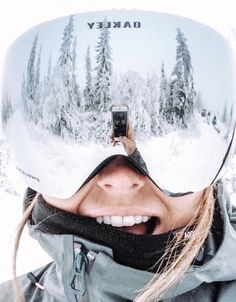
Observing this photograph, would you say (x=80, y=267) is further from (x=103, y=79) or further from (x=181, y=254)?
(x=103, y=79)

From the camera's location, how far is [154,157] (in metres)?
1.33

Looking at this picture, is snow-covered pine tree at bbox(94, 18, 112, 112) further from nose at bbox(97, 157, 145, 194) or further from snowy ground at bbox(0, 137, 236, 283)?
snowy ground at bbox(0, 137, 236, 283)

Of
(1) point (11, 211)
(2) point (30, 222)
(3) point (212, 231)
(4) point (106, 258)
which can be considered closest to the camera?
(4) point (106, 258)

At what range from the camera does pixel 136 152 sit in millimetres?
1327

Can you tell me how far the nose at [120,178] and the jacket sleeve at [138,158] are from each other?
23 millimetres

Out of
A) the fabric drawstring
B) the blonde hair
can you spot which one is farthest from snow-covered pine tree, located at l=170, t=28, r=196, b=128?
the fabric drawstring

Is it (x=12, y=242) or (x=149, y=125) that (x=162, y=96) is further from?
(x=12, y=242)

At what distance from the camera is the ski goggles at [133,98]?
132 cm

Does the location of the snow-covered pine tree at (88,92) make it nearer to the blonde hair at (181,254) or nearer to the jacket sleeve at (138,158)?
the jacket sleeve at (138,158)

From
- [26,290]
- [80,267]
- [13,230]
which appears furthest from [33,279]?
[13,230]

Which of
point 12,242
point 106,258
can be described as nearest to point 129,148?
point 106,258

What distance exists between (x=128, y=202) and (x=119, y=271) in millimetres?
198

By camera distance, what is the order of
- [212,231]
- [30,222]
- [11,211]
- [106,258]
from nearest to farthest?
[106,258] < [212,231] < [30,222] < [11,211]

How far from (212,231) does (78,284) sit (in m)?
0.43
